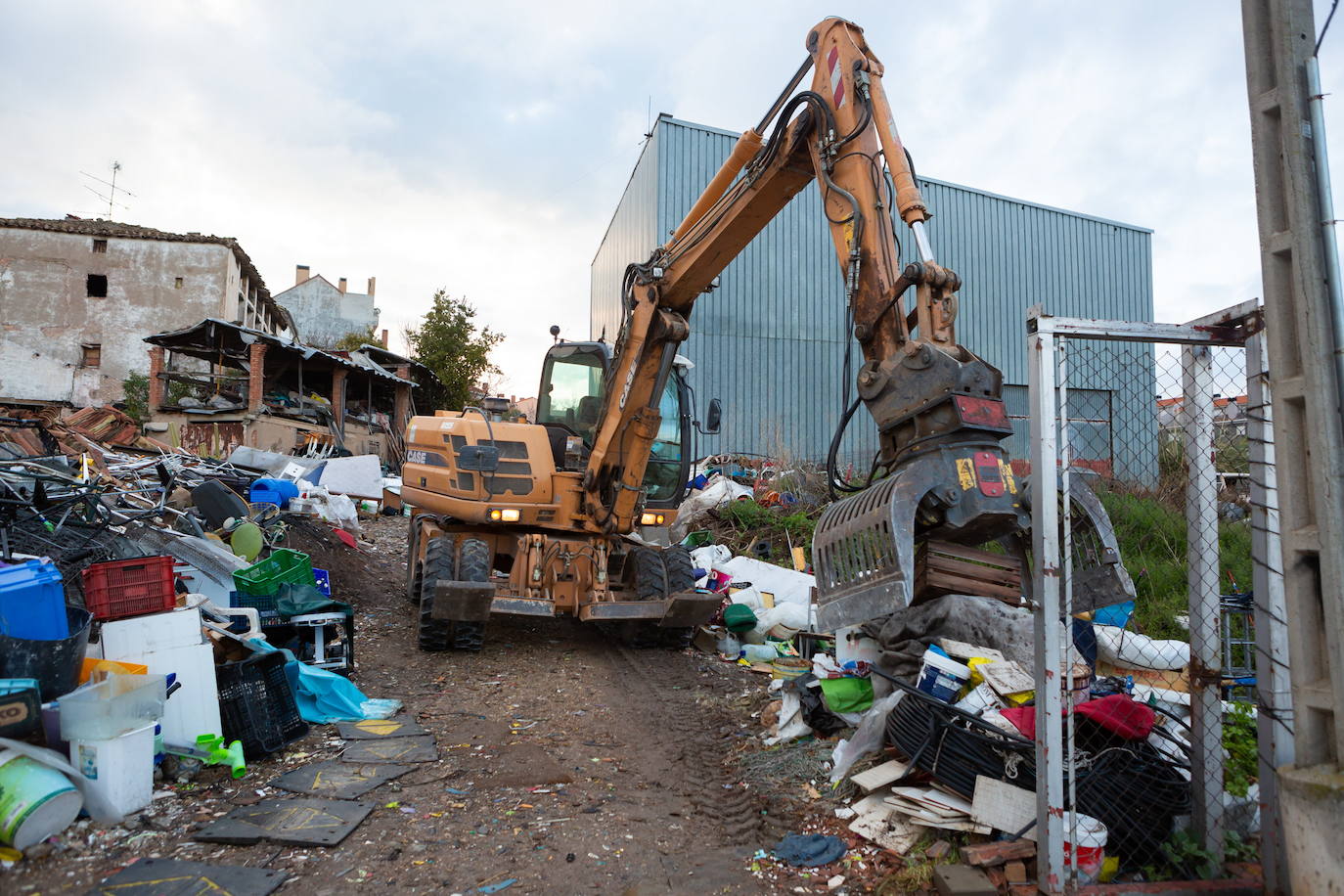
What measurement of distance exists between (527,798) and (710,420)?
3.71 meters

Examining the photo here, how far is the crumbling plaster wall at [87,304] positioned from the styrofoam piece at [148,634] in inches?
1085

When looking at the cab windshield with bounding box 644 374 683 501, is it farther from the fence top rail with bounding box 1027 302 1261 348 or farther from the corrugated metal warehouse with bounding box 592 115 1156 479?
the corrugated metal warehouse with bounding box 592 115 1156 479

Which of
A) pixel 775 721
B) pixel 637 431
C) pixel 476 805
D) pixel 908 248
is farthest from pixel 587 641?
pixel 908 248

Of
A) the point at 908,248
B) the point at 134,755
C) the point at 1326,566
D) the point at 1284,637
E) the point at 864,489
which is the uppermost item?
the point at 908,248

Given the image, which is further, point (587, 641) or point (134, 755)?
point (587, 641)

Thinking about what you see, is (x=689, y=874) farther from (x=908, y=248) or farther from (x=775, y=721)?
(x=908, y=248)

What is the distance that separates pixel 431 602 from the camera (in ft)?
20.9

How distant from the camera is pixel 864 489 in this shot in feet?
10.5

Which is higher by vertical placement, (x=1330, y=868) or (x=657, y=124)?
(x=657, y=124)

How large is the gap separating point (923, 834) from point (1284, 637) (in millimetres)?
1511

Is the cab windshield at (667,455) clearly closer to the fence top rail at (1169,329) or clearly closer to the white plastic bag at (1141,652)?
the white plastic bag at (1141,652)

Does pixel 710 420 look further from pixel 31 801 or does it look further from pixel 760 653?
pixel 31 801

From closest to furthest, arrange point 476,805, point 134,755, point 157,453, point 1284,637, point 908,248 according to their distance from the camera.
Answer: point 1284,637 < point 134,755 < point 476,805 < point 157,453 < point 908,248

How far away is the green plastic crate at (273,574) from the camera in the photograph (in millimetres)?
5207
